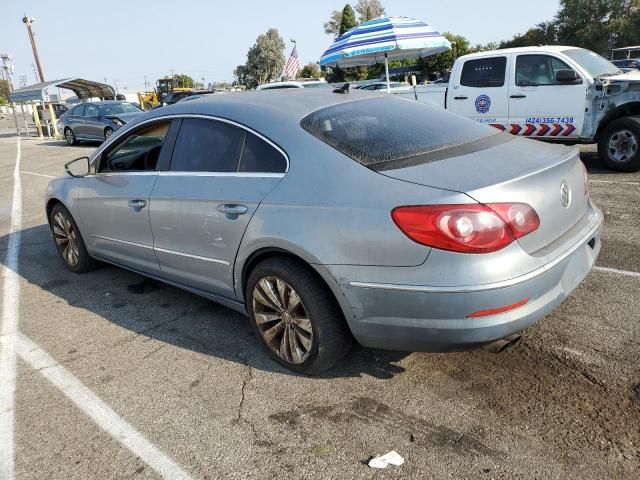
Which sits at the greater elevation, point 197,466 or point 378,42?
point 378,42

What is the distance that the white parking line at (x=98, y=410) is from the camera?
2.45 metres

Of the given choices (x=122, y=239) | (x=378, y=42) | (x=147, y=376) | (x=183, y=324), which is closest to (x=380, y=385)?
(x=147, y=376)

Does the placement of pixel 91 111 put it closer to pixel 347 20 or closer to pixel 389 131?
pixel 389 131

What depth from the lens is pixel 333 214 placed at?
2.62 m

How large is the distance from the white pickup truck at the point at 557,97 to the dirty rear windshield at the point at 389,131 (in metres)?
5.38

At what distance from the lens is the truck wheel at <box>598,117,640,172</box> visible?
7.53m

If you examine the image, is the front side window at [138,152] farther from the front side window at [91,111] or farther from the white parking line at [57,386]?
the front side window at [91,111]

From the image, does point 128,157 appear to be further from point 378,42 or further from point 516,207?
point 378,42

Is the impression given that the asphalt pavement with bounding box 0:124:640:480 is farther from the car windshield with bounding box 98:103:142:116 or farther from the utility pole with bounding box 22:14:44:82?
the utility pole with bounding box 22:14:44:82

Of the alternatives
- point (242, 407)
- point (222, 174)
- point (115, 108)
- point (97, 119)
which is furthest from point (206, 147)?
point (115, 108)

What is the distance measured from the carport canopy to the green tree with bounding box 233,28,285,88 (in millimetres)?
45925

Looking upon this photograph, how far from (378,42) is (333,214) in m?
11.6

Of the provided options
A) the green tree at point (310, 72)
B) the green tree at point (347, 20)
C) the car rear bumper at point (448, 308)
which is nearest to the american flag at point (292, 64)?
the car rear bumper at point (448, 308)

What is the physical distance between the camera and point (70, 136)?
2022 cm
